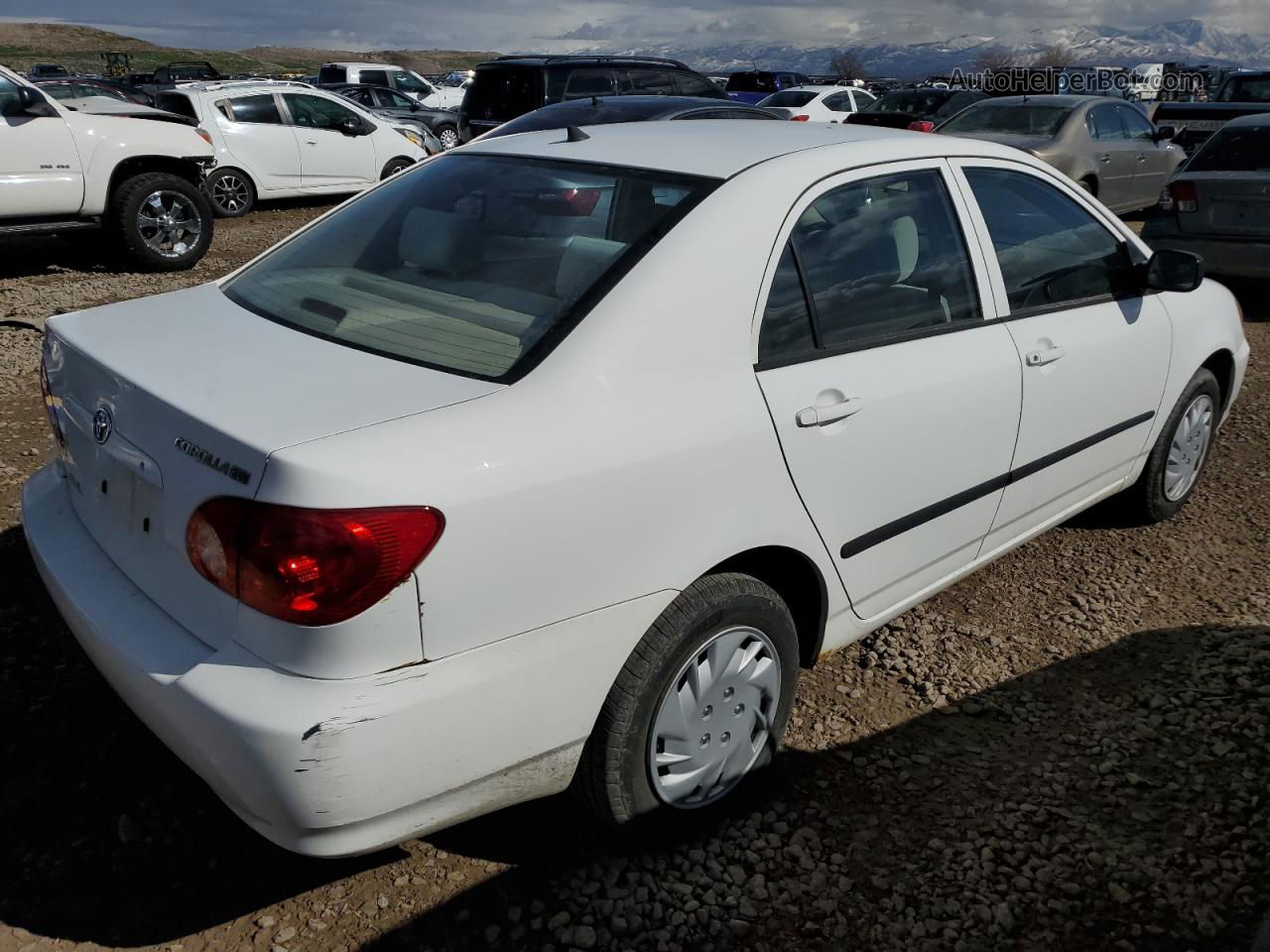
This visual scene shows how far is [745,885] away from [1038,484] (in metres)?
1.65

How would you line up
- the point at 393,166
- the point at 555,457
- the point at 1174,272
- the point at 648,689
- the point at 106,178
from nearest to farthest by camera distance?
the point at 555,457, the point at 648,689, the point at 1174,272, the point at 106,178, the point at 393,166

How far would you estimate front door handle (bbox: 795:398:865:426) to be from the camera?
2459 mm

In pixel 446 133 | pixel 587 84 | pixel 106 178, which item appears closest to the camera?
pixel 106 178

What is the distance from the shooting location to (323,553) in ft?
5.98

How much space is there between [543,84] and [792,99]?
10097 millimetres

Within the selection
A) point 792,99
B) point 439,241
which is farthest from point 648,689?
point 792,99

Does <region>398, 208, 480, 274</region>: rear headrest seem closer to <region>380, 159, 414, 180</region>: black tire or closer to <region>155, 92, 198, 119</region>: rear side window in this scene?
<region>155, 92, 198, 119</region>: rear side window

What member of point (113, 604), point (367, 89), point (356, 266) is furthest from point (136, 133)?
point (367, 89)

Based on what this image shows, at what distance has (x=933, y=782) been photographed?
9.45ft

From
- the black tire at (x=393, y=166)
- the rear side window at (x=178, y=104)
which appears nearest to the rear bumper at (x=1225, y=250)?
the black tire at (x=393, y=166)

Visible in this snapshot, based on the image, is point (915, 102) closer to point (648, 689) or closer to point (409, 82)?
point (409, 82)

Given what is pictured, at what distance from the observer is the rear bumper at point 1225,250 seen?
7715mm

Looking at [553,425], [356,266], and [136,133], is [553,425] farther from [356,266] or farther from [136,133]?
[136,133]

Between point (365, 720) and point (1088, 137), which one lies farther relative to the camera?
point (1088, 137)
